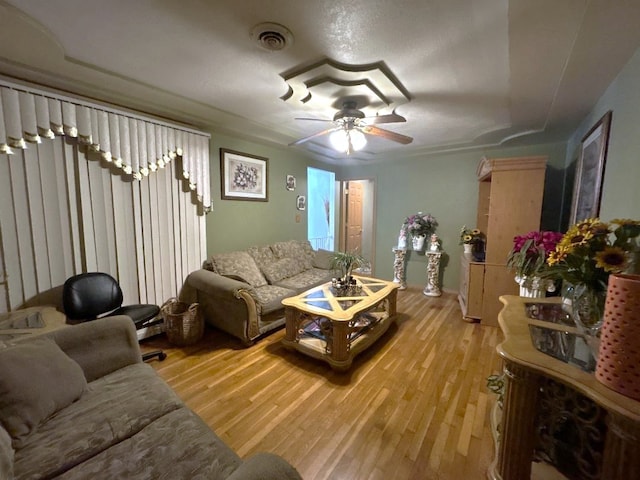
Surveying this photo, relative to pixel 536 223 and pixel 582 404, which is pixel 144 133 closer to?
pixel 582 404

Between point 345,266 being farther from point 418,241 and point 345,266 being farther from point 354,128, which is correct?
point 418,241

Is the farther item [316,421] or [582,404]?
[316,421]

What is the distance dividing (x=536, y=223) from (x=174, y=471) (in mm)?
3727

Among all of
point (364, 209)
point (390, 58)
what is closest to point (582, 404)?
point (390, 58)

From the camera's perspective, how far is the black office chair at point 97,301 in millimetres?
2105

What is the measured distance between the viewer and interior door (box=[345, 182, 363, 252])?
5977mm

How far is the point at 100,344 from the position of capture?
1559mm

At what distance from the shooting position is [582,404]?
40.3 inches

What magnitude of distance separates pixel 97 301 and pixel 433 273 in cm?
428

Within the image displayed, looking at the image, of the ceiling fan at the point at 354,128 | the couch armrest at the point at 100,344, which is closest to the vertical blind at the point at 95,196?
the couch armrest at the point at 100,344

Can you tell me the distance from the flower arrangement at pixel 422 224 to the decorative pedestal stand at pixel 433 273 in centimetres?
36

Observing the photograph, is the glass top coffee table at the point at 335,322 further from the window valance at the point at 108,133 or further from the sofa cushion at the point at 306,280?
the window valance at the point at 108,133

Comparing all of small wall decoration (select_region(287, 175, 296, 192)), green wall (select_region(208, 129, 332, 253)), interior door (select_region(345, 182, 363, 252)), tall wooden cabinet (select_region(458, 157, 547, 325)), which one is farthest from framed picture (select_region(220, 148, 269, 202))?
tall wooden cabinet (select_region(458, 157, 547, 325))

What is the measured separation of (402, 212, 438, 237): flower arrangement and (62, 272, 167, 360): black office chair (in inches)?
149
